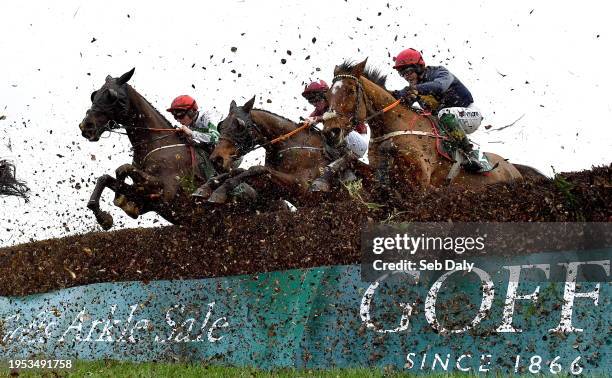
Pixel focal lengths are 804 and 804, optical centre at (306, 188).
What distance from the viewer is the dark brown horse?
41.3ft

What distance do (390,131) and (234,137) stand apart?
1909mm

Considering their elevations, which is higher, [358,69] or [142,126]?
[358,69]

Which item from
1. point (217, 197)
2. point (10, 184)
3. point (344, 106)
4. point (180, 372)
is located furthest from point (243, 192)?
point (10, 184)

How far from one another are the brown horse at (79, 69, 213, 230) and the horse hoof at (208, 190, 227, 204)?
0.40 m

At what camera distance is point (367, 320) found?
6.24 metres

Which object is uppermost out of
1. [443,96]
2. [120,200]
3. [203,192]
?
[443,96]

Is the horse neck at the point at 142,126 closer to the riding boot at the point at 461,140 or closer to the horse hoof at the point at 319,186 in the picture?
the horse hoof at the point at 319,186

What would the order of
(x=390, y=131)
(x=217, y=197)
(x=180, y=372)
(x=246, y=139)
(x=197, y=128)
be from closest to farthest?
(x=180, y=372) < (x=390, y=131) < (x=217, y=197) < (x=246, y=139) < (x=197, y=128)

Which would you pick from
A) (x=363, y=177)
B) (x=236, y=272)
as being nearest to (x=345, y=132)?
(x=363, y=177)

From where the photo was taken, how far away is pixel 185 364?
6.87m

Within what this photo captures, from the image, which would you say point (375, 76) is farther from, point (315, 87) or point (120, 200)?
point (120, 200)

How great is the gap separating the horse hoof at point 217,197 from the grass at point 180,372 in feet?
5.92

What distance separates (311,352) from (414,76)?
3.15m

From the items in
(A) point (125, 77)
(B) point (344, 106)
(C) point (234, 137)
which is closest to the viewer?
(B) point (344, 106)
